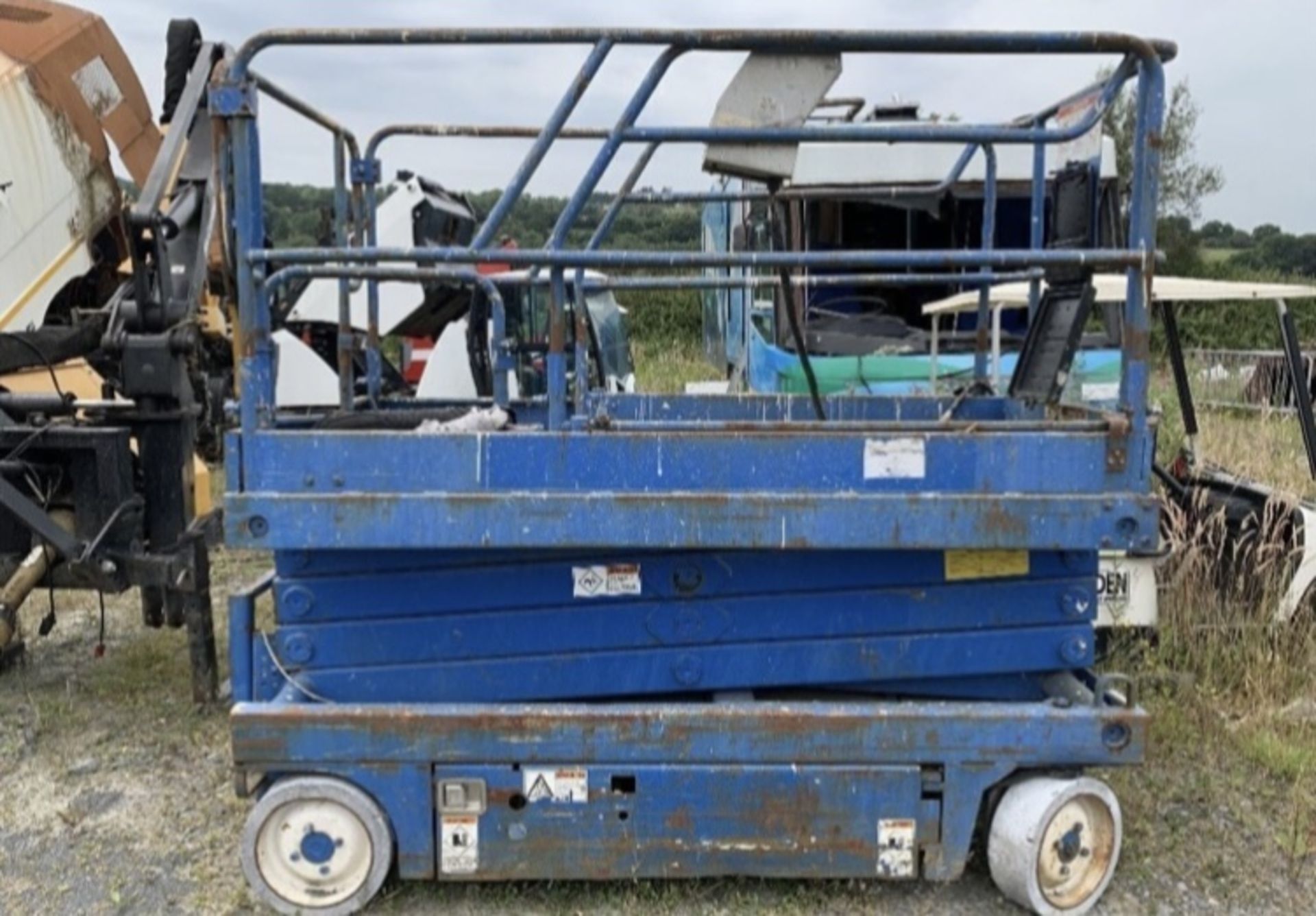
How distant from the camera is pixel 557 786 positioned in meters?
3.28

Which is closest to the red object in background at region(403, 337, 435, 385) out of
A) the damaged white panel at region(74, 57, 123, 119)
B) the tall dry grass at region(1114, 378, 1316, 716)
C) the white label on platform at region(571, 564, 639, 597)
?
the damaged white panel at region(74, 57, 123, 119)

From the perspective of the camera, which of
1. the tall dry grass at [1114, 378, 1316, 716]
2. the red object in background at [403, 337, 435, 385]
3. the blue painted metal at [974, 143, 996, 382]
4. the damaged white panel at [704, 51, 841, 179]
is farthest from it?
the red object in background at [403, 337, 435, 385]

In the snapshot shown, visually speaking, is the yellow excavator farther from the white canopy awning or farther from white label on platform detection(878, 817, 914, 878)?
the white canopy awning

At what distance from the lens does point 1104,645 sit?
203 inches

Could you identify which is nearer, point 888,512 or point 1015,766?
point 888,512

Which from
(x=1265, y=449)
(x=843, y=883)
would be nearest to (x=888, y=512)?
(x=843, y=883)

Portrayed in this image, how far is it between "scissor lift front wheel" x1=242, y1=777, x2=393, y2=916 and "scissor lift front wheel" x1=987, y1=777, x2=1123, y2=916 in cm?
170

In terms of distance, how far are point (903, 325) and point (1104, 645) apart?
313 centimetres

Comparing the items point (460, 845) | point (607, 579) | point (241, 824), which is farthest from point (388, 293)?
point (460, 845)

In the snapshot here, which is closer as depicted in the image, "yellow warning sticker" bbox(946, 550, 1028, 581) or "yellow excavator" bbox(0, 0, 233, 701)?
"yellow warning sticker" bbox(946, 550, 1028, 581)

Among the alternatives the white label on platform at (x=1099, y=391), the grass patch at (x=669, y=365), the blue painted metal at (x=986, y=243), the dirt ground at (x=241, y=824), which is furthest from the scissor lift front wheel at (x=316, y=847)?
the grass patch at (x=669, y=365)

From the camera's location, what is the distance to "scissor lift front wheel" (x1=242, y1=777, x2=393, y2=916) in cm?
327

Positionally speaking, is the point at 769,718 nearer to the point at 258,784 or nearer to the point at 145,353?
the point at 258,784

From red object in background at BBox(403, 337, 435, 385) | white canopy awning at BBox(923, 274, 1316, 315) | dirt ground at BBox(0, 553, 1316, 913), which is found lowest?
dirt ground at BBox(0, 553, 1316, 913)
